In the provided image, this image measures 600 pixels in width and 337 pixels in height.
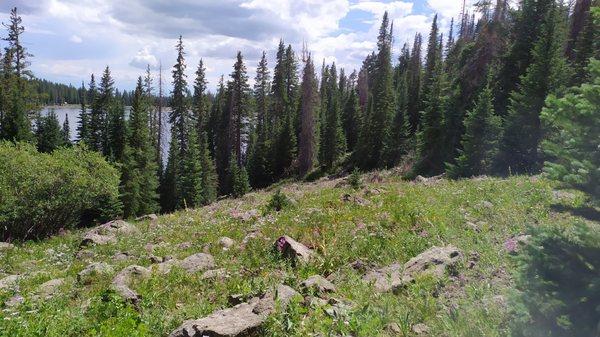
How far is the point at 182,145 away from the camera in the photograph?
177 ft

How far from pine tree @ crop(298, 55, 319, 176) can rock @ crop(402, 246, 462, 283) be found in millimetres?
44682

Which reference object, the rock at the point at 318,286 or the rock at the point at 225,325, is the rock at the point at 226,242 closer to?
the rock at the point at 318,286

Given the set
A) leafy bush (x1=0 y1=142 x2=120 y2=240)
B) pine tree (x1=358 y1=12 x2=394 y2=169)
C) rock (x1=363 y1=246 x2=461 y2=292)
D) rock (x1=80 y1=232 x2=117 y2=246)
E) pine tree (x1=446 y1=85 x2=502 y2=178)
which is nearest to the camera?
rock (x1=363 y1=246 x2=461 y2=292)

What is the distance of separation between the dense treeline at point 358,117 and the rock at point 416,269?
5.70 metres

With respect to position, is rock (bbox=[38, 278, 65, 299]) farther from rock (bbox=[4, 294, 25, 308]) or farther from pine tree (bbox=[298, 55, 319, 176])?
pine tree (bbox=[298, 55, 319, 176])

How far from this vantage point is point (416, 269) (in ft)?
23.7

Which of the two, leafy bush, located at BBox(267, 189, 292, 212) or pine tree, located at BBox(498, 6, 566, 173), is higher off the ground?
pine tree, located at BBox(498, 6, 566, 173)

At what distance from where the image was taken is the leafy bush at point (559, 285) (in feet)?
12.8

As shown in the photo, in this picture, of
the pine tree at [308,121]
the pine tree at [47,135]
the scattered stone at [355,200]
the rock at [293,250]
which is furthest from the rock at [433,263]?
the pine tree at [47,135]

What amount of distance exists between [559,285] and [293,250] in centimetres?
576

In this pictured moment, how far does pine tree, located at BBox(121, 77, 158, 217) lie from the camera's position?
41.8m

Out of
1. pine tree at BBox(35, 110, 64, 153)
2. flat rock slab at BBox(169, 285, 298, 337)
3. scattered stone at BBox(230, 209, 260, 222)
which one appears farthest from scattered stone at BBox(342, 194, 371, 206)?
pine tree at BBox(35, 110, 64, 153)

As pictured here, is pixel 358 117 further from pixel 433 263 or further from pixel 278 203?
pixel 433 263

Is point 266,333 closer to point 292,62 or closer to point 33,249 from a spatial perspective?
point 33,249
